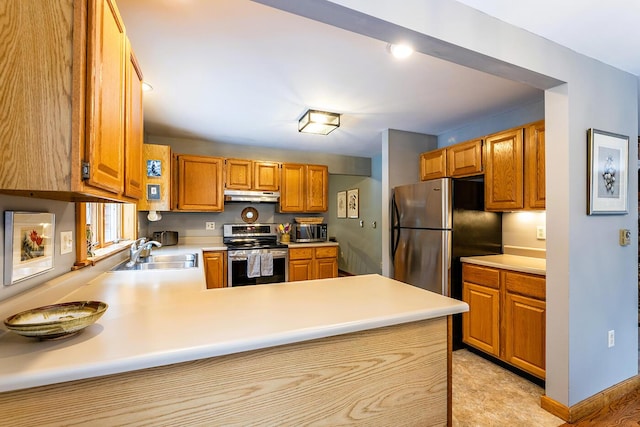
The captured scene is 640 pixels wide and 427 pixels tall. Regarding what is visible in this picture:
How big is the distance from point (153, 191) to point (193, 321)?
9.39 feet

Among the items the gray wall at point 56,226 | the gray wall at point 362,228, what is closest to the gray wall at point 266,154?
the gray wall at point 362,228

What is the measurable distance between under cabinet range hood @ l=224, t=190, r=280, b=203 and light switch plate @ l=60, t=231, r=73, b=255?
2.57 m

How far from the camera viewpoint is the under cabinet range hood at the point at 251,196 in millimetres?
4090

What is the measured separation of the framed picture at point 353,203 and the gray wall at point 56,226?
476 cm

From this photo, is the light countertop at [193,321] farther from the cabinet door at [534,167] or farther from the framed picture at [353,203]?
the framed picture at [353,203]

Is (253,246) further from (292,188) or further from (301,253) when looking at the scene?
(292,188)

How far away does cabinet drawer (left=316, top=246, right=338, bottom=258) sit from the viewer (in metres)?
4.20

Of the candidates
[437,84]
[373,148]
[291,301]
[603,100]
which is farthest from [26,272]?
[373,148]

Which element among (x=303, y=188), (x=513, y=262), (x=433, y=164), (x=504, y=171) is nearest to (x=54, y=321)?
(x=513, y=262)

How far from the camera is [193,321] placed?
956mm

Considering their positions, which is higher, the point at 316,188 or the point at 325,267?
the point at 316,188

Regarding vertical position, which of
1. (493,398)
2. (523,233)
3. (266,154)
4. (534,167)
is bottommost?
(493,398)

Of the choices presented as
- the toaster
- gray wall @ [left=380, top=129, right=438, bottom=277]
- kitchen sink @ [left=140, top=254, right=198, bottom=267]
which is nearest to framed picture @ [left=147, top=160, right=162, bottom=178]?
the toaster

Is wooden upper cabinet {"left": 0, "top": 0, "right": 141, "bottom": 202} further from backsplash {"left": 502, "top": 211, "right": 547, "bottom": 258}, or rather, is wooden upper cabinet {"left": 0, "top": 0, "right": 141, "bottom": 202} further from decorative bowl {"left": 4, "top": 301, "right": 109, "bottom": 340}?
backsplash {"left": 502, "top": 211, "right": 547, "bottom": 258}
